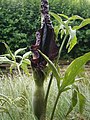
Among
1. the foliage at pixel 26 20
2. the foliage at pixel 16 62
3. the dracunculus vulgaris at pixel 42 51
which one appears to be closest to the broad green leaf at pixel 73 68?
the dracunculus vulgaris at pixel 42 51

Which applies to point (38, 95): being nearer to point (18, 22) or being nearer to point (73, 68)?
point (73, 68)

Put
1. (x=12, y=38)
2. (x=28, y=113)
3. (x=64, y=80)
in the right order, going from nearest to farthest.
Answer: (x=64, y=80), (x=28, y=113), (x=12, y=38)

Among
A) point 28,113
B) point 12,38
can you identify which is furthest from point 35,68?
point 12,38

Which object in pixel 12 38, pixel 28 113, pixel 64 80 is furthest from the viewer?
pixel 12 38

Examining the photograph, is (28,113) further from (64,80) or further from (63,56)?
(63,56)

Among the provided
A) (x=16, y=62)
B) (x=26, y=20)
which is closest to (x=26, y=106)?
(x=16, y=62)

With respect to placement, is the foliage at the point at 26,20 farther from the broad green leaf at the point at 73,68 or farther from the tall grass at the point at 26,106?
the broad green leaf at the point at 73,68

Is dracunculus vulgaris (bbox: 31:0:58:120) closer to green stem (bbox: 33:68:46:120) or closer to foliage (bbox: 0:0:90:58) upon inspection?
green stem (bbox: 33:68:46:120)

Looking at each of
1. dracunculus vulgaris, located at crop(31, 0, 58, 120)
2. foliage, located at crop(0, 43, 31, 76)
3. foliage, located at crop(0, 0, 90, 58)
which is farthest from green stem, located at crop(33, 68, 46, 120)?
foliage, located at crop(0, 0, 90, 58)
